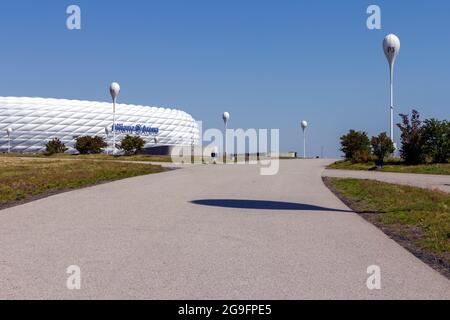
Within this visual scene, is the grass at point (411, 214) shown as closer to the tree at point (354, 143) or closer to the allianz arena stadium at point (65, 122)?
the tree at point (354, 143)

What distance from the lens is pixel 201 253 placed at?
8.06m

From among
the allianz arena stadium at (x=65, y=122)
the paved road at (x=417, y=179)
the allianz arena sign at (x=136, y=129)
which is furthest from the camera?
the allianz arena sign at (x=136, y=129)

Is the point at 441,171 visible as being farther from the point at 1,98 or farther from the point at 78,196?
the point at 1,98

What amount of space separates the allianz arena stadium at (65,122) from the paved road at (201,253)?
311ft

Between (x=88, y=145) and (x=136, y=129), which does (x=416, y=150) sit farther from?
(x=136, y=129)

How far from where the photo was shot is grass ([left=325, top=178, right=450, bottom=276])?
8805 millimetres

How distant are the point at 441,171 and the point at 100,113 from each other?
103 m

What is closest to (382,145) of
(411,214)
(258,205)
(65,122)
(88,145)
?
(258,205)

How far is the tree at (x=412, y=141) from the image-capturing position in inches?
1442

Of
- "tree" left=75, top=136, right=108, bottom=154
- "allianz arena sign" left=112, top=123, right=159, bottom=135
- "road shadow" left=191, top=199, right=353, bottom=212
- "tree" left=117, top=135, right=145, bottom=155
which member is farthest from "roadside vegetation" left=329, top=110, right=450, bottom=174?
"allianz arena sign" left=112, top=123, right=159, bottom=135

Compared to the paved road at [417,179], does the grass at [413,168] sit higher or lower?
higher

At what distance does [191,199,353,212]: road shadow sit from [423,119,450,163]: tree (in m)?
23.4

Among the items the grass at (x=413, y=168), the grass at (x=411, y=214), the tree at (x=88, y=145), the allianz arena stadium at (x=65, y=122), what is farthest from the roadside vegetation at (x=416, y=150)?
the allianz arena stadium at (x=65, y=122)
